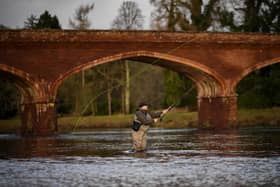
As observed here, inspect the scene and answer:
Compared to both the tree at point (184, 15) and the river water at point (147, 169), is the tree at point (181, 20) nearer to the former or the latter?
the tree at point (184, 15)

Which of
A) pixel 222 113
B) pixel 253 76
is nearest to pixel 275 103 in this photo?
pixel 253 76

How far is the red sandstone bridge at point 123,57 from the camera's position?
117 feet

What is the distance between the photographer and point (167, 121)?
48781 mm

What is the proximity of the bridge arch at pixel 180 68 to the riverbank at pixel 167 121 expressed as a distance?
5111 millimetres

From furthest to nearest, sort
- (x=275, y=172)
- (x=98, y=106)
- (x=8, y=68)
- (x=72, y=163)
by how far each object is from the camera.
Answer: (x=98, y=106) → (x=8, y=68) → (x=72, y=163) → (x=275, y=172)

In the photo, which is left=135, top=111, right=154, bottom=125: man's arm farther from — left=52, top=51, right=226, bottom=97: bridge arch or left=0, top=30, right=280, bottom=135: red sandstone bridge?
left=52, top=51, right=226, bottom=97: bridge arch

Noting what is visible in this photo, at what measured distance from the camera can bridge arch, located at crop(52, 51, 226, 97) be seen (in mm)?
36844

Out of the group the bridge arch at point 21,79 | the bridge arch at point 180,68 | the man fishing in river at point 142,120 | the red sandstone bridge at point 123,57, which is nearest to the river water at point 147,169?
the man fishing in river at point 142,120

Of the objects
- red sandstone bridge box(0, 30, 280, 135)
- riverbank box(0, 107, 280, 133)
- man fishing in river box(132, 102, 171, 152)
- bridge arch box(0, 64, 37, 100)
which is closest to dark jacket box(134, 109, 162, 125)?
man fishing in river box(132, 102, 171, 152)

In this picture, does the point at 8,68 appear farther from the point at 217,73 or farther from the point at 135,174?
the point at 135,174

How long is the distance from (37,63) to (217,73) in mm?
11076

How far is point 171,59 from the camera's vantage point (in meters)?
38.0

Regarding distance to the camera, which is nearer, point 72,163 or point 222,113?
point 72,163

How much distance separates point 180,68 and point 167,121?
28.3ft
